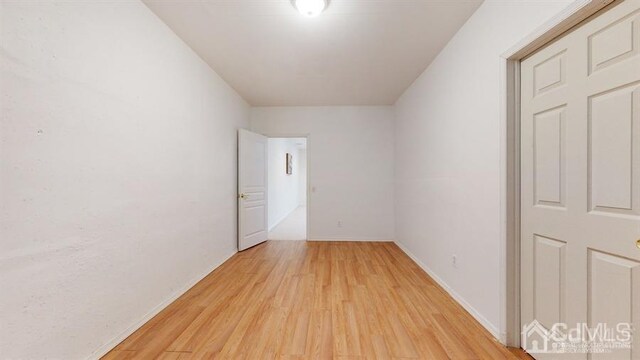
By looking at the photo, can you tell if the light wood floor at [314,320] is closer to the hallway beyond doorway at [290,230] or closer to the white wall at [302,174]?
the hallway beyond doorway at [290,230]

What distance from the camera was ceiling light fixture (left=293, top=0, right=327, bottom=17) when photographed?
1.80 metres

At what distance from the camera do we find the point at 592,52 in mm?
1200

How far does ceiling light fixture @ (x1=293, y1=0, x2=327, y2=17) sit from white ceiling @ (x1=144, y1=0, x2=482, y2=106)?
0.32 feet

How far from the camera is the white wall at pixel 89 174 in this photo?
3.70ft

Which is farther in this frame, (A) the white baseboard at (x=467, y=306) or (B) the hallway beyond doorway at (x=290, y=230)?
(B) the hallway beyond doorway at (x=290, y=230)

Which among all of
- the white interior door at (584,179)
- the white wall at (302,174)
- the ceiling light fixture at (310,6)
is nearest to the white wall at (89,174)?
the ceiling light fixture at (310,6)

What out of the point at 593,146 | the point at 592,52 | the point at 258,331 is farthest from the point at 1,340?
the point at 592,52

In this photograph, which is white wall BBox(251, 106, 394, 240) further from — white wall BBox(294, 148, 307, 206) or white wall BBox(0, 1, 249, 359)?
white wall BBox(294, 148, 307, 206)

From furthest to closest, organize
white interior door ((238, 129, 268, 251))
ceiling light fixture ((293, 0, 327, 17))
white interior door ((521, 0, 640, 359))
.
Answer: white interior door ((238, 129, 268, 251)) → ceiling light fixture ((293, 0, 327, 17)) → white interior door ((521, 0, 640, 359))

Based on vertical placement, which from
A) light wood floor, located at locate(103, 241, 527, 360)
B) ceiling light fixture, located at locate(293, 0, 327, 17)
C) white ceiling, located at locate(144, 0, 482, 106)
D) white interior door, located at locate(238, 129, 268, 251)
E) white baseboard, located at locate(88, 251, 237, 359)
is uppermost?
white ceiling, located at locate(144, 0, 482, 106)

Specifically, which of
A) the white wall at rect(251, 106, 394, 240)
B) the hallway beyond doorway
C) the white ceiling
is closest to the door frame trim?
the white ceiling

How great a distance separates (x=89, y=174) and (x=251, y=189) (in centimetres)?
262

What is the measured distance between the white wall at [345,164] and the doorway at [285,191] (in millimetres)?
733

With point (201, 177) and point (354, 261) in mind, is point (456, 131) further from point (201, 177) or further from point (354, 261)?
point (201, 177)
